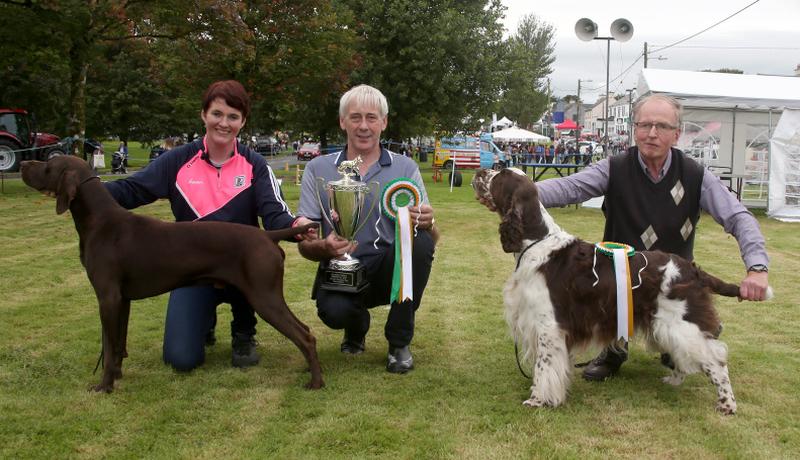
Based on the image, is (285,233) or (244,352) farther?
(244,352)

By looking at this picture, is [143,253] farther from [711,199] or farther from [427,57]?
[427,57]

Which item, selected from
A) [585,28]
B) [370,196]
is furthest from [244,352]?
[585,28]

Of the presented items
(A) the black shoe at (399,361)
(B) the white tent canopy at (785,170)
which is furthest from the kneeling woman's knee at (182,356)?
(B) the white tent canopy at (785,170)

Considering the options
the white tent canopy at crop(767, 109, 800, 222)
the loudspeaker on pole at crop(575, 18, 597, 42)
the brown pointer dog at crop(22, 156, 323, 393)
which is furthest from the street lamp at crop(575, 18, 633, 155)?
the brown pointer dog at crop(22, 156, 323, 393)

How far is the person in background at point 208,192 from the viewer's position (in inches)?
144

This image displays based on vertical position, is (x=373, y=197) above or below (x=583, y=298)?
above

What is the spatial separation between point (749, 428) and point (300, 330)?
2195 mm

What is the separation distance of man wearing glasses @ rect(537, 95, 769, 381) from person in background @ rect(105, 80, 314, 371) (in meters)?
1.62

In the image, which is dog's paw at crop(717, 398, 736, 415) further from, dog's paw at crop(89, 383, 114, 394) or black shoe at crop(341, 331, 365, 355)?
dog's paw at crop(89, 383, 114, 394)

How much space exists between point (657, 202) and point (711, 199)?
0.27 m

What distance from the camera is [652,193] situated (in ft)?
11.7

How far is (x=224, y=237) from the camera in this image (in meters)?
3.24

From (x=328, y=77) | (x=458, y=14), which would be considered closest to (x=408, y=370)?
(x=328, y=77)

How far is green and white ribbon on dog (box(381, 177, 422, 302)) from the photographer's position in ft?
11.9
